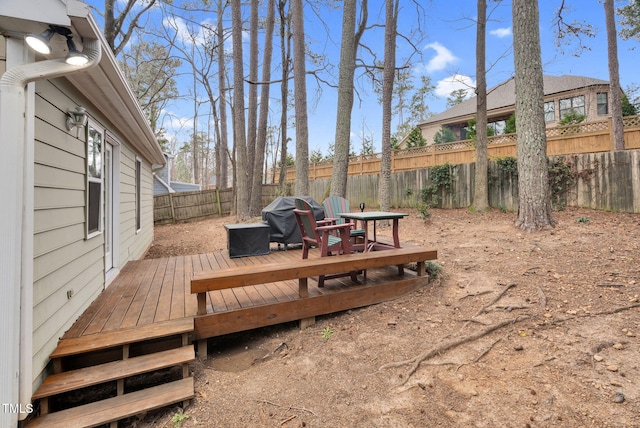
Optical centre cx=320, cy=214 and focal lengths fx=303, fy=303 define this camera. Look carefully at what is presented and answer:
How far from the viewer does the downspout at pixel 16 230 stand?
159cm

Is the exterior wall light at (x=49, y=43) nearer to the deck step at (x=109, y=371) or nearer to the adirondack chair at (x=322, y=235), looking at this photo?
the deck step at (x=109, y=371)

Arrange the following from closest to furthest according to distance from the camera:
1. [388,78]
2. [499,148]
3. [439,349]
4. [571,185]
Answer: [439,349], [571,185], [388,78], [499,148]

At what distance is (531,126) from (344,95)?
12.4 ft

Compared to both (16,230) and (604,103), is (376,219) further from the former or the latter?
(604,103)

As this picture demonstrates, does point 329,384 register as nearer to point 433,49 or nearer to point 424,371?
point 424,371

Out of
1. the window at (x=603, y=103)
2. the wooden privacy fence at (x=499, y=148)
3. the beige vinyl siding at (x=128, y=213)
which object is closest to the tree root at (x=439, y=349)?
the beige vinyl siding at (x=128, y=213)

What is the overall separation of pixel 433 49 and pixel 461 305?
948 centimetres

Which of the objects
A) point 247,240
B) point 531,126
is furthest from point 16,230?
point 531,126

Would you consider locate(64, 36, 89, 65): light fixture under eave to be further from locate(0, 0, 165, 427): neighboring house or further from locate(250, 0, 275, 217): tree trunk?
locate(250, 0, 275, 217): tree trunk

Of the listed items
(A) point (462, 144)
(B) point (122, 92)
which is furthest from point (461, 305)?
(A) point (462, 144)

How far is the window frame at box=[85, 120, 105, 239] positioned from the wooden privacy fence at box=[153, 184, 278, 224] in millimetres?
9845

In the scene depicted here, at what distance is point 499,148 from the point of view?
32.1 feet

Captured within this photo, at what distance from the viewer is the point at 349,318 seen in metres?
3.18

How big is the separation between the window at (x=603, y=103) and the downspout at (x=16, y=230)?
735 inches
